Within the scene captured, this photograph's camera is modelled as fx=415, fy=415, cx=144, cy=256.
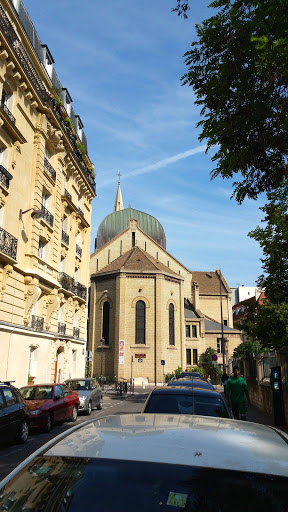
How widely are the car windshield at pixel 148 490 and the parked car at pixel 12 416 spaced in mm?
8425

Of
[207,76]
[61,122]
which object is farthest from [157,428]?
[61,122]

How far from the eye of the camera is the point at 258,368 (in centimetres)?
1983

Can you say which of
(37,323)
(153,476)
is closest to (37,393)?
(37,323)

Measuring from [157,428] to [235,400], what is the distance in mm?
8770

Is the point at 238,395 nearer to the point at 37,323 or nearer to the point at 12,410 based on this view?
the point at 12,410

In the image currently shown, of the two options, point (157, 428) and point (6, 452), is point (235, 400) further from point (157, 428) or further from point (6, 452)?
point (157, 428)

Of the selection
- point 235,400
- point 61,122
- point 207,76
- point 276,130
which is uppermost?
point 61,122

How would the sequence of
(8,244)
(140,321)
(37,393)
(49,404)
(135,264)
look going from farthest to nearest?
(135,264) → (140,321) → (8,244) → (37,393) → (49,404)

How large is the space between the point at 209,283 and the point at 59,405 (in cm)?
5428

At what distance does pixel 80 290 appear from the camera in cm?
2927

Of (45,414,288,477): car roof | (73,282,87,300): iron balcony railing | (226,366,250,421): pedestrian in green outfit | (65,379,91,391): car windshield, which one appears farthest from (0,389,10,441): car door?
(73,282,87,300): iron balcony railing

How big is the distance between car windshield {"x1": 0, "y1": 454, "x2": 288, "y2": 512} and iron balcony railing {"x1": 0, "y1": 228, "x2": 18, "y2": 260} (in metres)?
15.6

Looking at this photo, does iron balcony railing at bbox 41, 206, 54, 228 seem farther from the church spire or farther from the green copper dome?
the church spire

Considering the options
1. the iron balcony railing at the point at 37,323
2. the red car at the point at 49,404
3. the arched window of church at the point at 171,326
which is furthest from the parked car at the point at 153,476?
the arched window of church at the point at 171,326
